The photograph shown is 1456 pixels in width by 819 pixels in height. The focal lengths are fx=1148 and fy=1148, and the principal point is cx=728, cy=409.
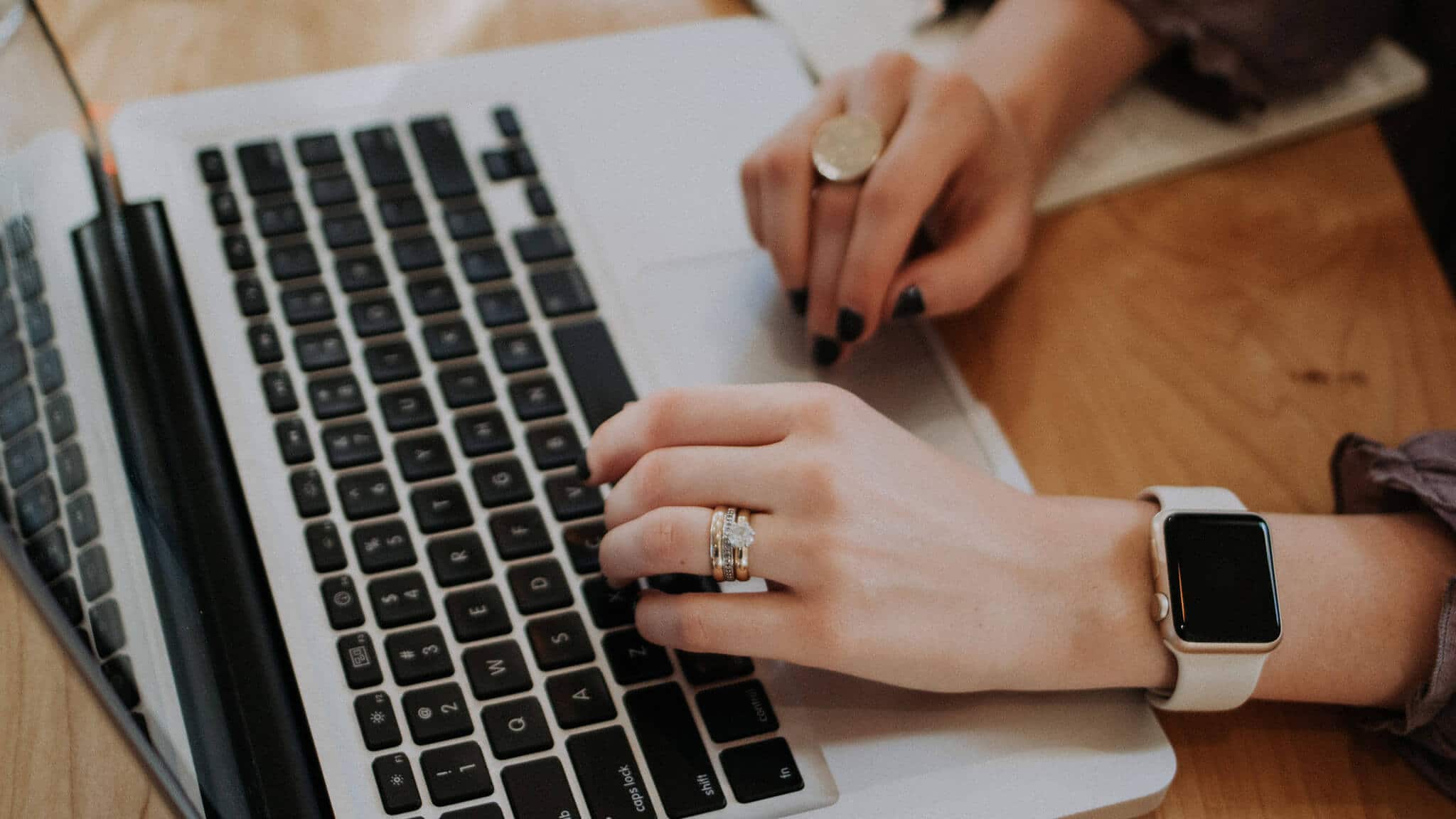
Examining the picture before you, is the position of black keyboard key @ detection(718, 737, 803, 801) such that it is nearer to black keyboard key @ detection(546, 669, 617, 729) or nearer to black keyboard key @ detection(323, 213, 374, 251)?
black keyboard key @ detection(546, 669, 617, 729)

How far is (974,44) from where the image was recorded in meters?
0.73

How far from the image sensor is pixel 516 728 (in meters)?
0.43

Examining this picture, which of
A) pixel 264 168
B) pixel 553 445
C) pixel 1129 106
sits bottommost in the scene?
pixel 553 445

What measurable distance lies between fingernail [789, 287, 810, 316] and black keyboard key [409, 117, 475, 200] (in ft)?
0.58

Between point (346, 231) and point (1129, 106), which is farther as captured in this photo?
point (1129, 106)

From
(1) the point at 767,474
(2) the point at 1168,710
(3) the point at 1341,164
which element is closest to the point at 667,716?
(1) the point at 767,474

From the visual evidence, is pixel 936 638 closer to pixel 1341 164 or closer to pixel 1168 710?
pixel 1168 710

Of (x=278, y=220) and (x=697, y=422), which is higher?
(x=278, y=220)

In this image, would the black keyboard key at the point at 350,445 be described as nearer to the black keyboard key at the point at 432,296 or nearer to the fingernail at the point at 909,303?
the black keyboard key at the point at 432,296

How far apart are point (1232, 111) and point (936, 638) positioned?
0.46m

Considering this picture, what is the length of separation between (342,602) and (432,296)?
0.17 metres

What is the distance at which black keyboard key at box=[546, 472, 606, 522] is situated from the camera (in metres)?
0.49

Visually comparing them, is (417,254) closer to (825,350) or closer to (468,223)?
(468,223)

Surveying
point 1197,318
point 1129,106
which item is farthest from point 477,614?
point 1129,106
